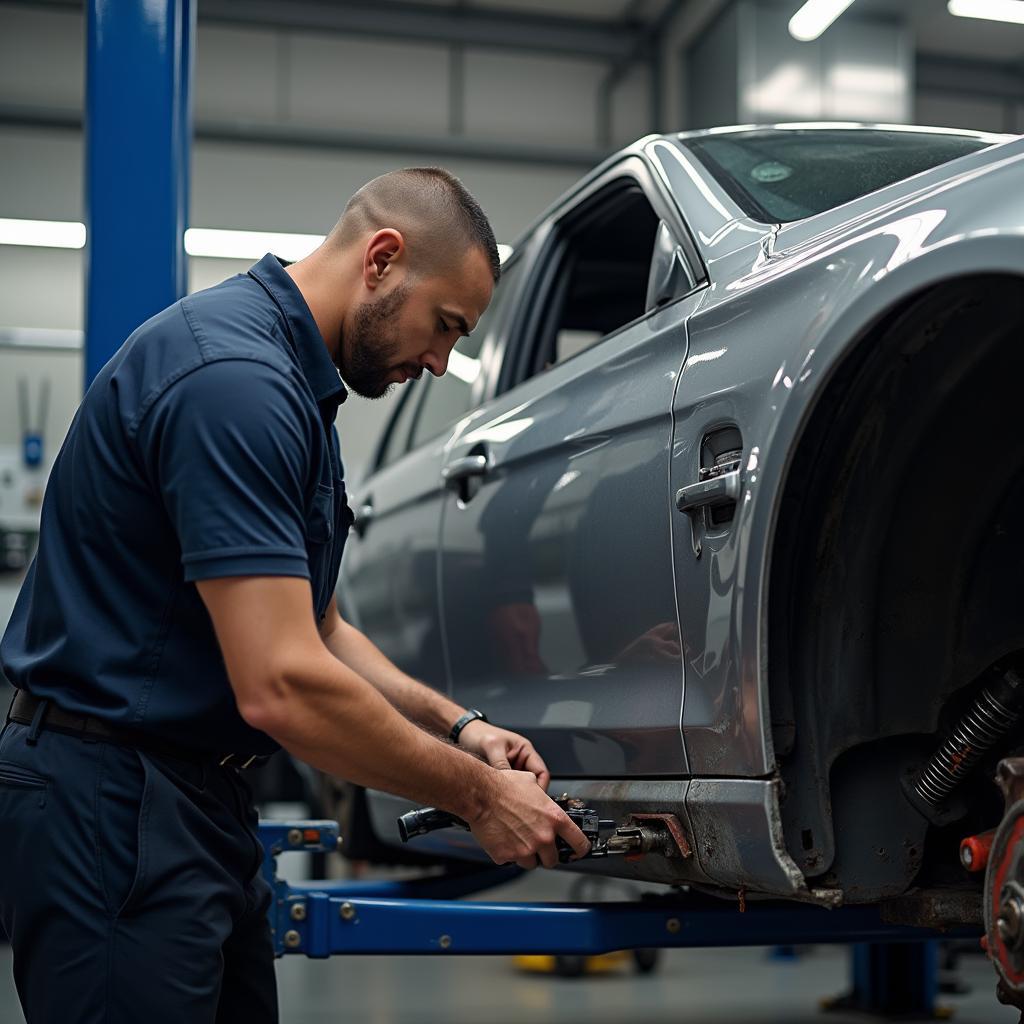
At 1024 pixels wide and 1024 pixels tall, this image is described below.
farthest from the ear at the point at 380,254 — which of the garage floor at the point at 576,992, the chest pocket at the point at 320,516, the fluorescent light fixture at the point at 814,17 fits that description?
the fluorescent light fixture at the point at 814,17

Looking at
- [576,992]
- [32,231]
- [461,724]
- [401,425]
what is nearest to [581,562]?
[461,724]

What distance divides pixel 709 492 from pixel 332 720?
587mm

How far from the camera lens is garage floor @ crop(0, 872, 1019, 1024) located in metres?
4.07

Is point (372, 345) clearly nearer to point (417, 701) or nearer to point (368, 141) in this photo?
point (417, 701)

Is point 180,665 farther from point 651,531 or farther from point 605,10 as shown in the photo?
point 605,10

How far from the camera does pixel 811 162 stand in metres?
2.38

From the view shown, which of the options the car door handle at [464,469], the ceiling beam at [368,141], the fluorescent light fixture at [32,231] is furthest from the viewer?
the fluorescent light fixture at [32,231]

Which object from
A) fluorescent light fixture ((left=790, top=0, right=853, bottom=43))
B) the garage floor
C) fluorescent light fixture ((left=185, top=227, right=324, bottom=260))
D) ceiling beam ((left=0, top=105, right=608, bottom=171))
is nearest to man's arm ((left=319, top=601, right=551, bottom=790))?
the garage floor

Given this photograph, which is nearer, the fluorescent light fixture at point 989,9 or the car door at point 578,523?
the car door at point 578,523

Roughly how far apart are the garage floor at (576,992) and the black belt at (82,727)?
8.18 feet

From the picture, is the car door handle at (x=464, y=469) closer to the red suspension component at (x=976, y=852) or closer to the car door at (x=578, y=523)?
the car door at (x=578, y=523)

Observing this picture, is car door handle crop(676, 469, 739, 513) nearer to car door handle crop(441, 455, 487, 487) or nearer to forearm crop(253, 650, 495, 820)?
forearm crop(253, 650, 495, 820)

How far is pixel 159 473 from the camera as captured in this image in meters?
1.54

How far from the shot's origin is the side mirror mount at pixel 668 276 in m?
2.12
